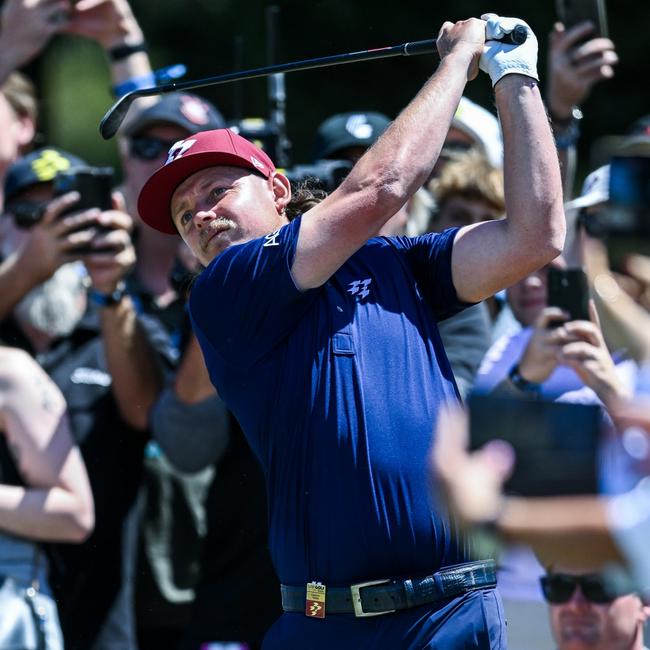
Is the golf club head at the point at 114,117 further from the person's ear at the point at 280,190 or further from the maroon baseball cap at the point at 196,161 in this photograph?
the person's ear at the point at 280,190

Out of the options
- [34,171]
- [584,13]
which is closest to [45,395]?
[34,171]

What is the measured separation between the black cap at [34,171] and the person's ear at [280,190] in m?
1.73

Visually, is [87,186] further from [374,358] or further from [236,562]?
[374,358]

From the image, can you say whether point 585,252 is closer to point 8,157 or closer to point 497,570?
point 497,570

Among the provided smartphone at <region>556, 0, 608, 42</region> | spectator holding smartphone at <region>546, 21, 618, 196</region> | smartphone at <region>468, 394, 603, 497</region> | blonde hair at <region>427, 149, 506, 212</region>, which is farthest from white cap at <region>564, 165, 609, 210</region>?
smartphone at <region>468, 394, 603, 497</region>

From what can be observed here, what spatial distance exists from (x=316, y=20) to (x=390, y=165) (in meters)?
7.48

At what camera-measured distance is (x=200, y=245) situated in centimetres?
396

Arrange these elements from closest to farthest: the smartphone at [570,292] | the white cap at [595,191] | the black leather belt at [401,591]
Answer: the black leather belt at [401,591] < the smartphone at [570,292] < the white cap at [595,191]

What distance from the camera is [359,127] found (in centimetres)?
559

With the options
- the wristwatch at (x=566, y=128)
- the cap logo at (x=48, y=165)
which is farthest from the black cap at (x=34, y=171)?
the wristwatch at (x=566, y=128)

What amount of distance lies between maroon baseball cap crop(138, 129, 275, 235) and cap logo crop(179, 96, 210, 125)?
1680 millimetres

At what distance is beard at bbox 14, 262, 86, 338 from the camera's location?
555 cm

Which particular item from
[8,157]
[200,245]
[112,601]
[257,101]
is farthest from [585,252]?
[257,101]

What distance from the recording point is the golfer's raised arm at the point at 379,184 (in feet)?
11.3
